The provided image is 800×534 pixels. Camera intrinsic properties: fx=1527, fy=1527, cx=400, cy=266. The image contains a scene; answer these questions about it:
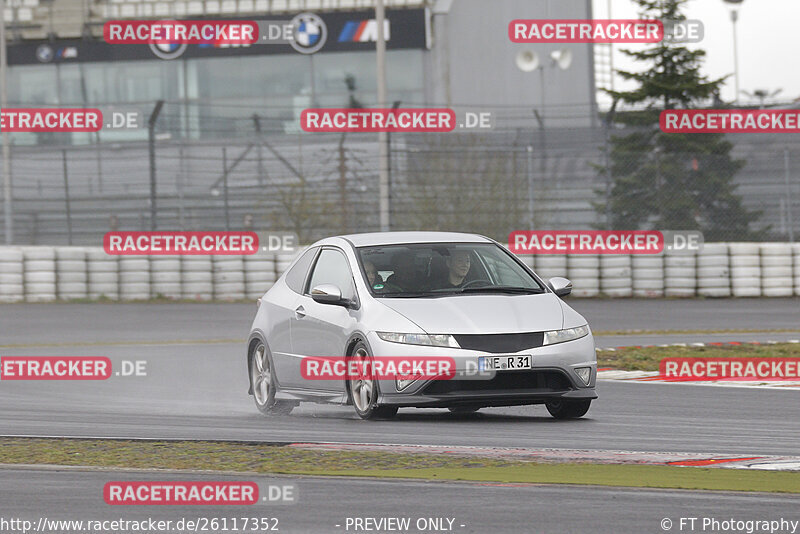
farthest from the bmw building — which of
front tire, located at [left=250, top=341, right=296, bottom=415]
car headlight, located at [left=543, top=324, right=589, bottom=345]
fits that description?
car headlight, located at [left=543, top=324, right=589, bottom=345]

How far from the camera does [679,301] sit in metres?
24.4

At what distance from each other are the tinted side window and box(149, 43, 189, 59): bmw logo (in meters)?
44.9

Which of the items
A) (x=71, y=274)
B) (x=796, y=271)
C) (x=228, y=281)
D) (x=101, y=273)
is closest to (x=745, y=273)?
(x=796, y=271)

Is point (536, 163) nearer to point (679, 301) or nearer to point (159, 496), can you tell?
point (679, 301)

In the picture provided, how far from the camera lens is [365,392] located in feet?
34.8

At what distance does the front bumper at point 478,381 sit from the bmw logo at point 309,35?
1810 inches

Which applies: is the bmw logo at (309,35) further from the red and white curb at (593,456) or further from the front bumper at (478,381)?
the red and white curb at (593,456)

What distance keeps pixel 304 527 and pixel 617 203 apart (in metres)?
18.8

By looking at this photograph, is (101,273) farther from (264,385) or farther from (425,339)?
(425,339)

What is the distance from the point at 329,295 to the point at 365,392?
2.46 ft

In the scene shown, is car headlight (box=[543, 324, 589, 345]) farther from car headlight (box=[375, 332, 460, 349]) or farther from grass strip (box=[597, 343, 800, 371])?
grass strip (box=[597, 343, 800, 371])

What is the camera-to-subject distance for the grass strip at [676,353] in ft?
49.4

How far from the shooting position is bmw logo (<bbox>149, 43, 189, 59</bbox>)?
55.5 m

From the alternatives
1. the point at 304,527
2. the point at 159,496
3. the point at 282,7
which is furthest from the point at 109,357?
the point at 282,7
